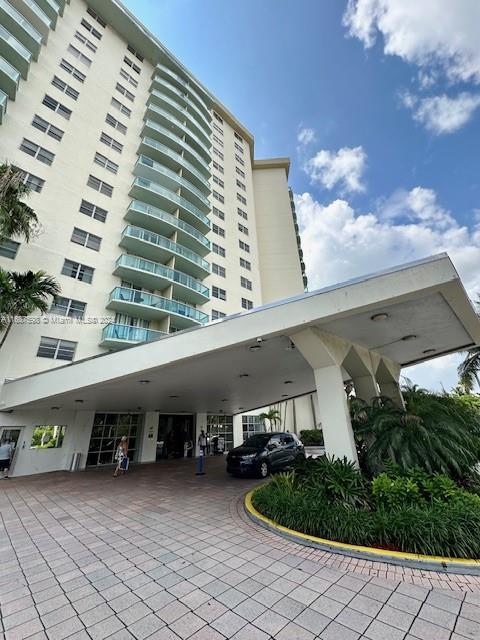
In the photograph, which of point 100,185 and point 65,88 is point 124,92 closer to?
point 65,88

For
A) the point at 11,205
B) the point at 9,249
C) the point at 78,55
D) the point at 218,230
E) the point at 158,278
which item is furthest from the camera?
the point at 218,230

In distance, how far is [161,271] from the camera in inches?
787

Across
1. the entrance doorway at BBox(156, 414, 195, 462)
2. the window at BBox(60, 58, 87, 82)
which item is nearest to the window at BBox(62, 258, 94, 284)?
the entrance doorway at BBox(156, 414, 195, 462)

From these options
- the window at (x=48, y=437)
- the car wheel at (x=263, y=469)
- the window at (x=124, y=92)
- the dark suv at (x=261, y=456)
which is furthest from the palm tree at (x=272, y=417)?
the window at (x=124, y=92)

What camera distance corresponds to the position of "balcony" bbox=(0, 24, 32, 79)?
17297mm

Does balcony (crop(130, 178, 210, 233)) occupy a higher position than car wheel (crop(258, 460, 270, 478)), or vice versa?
balcony (crop(130, 178, 210, 233))

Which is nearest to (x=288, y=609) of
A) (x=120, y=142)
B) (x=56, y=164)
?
(x=56, y=164)

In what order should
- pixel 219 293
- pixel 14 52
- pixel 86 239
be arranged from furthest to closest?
pixel 219 293
pixel 86 239
pixel 14 52

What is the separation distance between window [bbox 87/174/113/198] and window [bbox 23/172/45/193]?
3090 mm

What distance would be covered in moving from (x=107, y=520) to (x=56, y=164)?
2089 centimetres

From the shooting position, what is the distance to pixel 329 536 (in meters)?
4.79

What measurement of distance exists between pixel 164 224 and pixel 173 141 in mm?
9594

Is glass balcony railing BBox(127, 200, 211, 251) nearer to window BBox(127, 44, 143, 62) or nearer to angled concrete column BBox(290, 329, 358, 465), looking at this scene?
window BBox(127, 44, 143, 62)

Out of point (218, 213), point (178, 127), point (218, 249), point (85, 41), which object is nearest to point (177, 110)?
point (178, 127)
